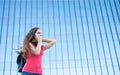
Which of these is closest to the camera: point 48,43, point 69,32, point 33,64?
point 33,64

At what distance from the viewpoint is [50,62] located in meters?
9.58

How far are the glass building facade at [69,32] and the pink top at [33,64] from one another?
7.66 metres

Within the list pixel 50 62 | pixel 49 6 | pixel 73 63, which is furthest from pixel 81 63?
pixel 49 6

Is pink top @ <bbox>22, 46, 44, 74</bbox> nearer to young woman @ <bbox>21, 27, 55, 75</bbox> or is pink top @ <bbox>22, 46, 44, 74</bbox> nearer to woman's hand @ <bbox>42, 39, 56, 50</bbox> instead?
young woman @ <bbox>21, 27, 55, 75</bbox>

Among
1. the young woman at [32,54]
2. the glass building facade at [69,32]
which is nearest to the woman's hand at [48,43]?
the young woman at [32,54]

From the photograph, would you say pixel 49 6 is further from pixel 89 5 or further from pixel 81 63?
pixel 81 63

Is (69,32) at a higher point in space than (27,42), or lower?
higher

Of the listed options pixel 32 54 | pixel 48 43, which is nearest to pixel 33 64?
pixel 32 54

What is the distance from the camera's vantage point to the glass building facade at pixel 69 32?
376 inches

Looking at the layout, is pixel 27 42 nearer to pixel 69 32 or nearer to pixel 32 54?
pixel 32 54

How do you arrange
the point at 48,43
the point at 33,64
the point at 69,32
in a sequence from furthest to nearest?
the point at 69,32
the point at 48,43
the point at 33,64

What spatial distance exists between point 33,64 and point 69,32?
8538mm

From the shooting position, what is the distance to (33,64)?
5.95 feet

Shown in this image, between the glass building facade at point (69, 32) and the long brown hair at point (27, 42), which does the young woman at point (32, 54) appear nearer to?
the long brown hair at point (27, 42)
